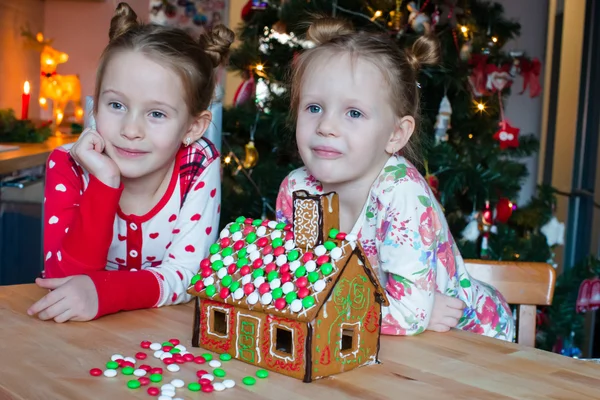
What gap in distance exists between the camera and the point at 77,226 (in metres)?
1.22

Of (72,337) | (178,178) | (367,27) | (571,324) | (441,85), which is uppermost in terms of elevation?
(367,27)

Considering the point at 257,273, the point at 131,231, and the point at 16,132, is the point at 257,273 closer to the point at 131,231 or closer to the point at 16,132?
the point at 131,231

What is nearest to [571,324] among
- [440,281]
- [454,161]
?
Result: [454,161]

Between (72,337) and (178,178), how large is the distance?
0.52 metres

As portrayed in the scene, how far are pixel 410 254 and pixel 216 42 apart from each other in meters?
0.66

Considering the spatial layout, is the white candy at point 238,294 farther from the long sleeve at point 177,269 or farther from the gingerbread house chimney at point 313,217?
the long sleeve at point 177,269

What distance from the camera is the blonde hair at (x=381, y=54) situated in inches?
48.1

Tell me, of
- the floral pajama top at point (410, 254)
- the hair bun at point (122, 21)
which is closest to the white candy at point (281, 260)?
the floral pajama top at point (410, 254)

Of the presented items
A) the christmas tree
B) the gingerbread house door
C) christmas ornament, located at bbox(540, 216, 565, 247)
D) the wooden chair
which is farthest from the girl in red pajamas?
christmas ornament, located at bbox(540, 216, 565, 247)

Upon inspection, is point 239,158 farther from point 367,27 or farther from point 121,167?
point 121,167

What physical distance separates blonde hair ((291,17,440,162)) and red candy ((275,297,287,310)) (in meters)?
0.53

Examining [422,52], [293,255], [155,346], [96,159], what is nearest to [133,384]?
[155,346]

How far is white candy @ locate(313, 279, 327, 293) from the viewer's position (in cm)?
82

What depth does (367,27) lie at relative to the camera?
231 cm
